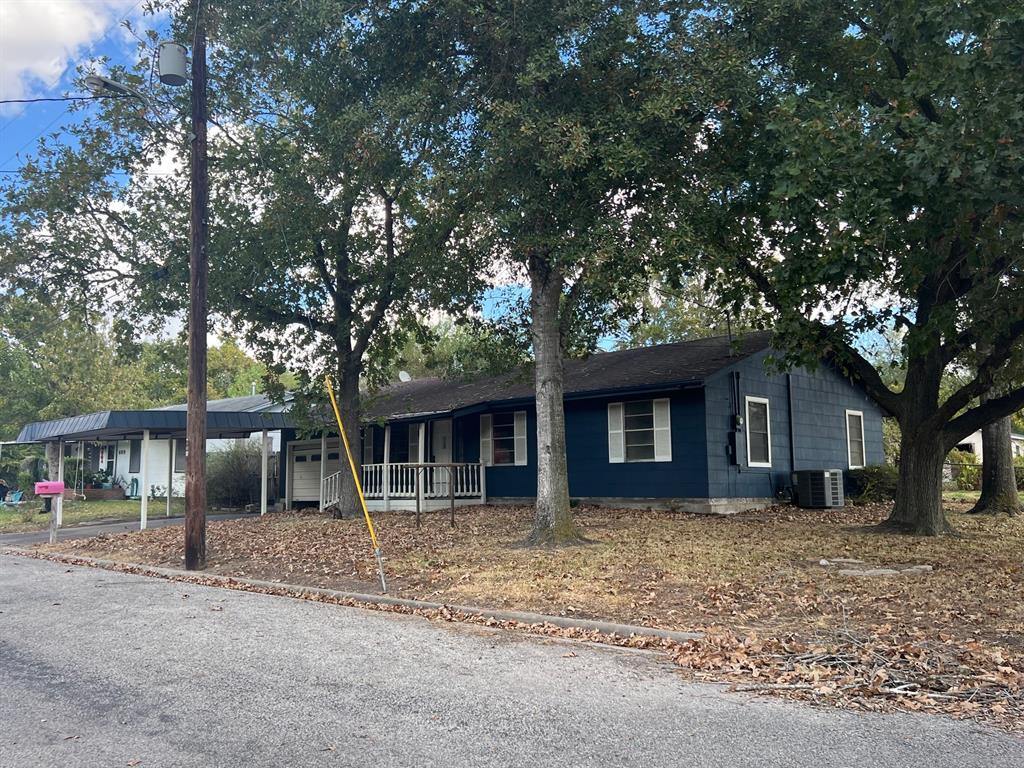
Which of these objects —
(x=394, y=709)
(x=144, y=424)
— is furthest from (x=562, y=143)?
(x=144, y=424)

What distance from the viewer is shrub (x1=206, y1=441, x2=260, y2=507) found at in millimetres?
27656

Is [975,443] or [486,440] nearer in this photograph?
[486,440]

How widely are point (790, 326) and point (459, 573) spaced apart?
237 inches

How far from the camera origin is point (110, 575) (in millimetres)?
12320

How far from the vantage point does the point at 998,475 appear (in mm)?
18109

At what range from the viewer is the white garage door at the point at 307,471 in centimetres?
2528

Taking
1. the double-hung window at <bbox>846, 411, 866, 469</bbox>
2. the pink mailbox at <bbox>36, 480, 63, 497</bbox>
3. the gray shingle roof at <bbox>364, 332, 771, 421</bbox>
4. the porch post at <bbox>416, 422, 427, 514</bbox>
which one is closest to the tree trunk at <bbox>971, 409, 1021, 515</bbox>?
the double-hung window at <bbox>846, 411, 866, 469</bbox>

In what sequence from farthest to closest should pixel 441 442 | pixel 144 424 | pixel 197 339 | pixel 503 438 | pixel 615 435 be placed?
pixel 441 442 < pixel 503 438 < pixel 615 435 < pixel 144 424 < pixel 197 339

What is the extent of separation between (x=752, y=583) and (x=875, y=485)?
13.4 metres

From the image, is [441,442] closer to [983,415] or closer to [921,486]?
[921,486]

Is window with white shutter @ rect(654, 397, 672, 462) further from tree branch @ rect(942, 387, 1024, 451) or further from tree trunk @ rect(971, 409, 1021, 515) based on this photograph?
tree trunk @ rect(971, 409, 1021, 515)

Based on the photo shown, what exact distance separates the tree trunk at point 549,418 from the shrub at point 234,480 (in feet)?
58.0

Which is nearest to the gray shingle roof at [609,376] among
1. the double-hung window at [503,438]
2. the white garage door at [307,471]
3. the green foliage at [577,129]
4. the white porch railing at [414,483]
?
the double-hung window at [503,438]

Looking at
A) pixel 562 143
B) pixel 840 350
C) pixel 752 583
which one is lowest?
pixel 752 583
